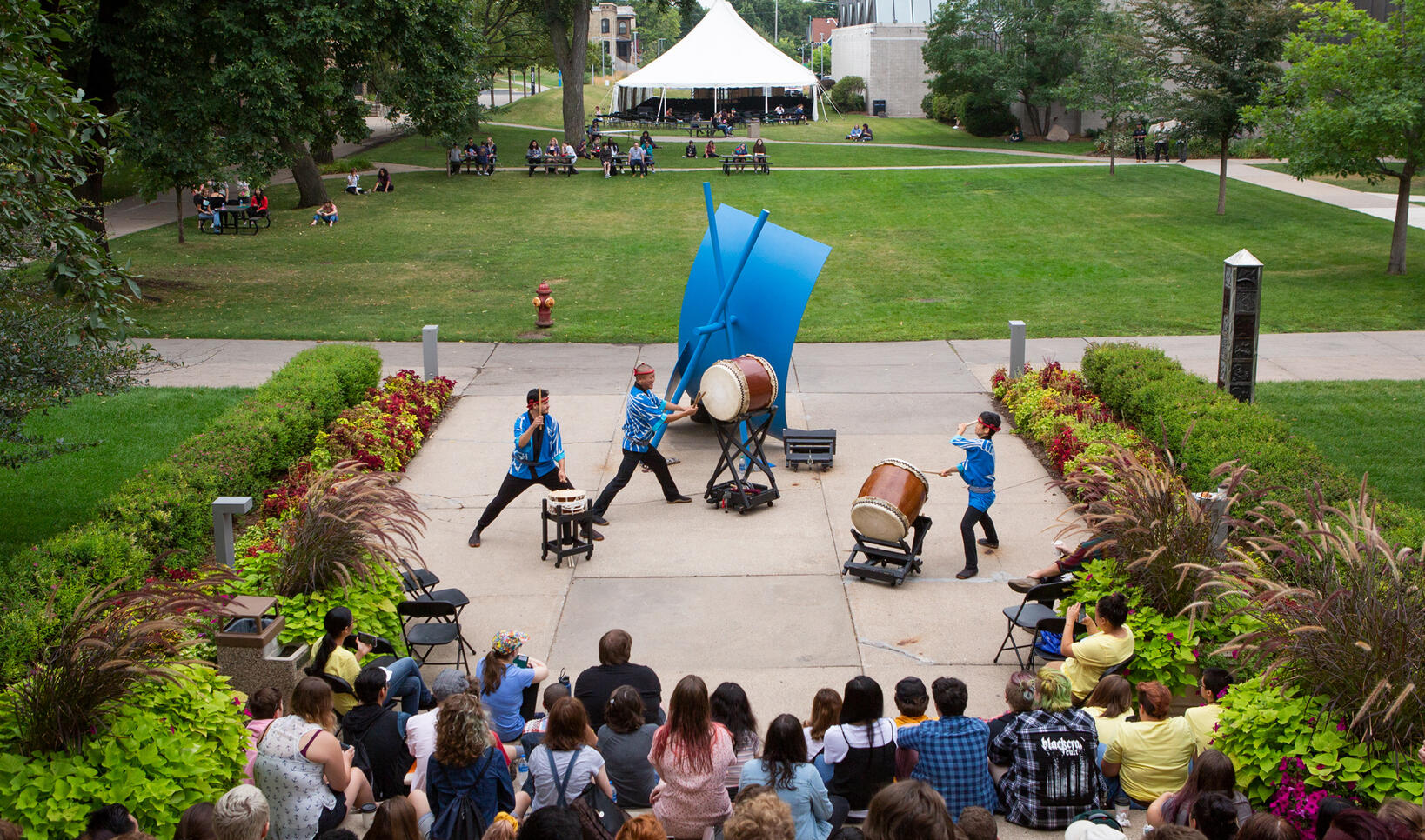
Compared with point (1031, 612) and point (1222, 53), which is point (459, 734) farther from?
point (1222, 53)

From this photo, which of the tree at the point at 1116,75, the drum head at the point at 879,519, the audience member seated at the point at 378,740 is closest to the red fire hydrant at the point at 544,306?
the drum head at the point at 879,519

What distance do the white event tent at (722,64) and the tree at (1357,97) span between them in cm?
2199

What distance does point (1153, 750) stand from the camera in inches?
268

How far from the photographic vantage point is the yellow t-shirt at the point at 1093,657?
789 cm

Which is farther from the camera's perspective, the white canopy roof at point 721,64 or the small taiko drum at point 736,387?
the white canopy roof at point 721,64

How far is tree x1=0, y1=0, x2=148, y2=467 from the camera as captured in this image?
7.97 m

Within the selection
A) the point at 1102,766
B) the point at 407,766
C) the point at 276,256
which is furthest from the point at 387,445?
the point at 276,256

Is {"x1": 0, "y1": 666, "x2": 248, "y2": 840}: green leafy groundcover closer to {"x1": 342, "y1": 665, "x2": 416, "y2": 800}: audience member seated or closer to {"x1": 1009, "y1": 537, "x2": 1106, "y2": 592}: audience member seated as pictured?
{"x1": 342, "y1": 665, "x2": 416, "y2": 800}: audience member seated

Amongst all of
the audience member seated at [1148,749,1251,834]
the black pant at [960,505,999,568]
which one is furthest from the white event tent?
the audience member seated at [1148,749,1251,834]

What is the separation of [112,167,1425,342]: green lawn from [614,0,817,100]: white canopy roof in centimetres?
557

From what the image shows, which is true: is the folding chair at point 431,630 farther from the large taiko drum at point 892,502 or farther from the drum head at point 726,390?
the drum head at point 726,390

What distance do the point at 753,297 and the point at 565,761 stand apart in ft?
27.2

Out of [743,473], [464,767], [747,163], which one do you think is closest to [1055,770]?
[464,767]

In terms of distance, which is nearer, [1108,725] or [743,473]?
[1108,725]
